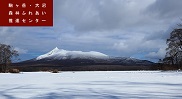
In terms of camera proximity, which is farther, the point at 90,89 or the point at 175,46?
the point at 175,46

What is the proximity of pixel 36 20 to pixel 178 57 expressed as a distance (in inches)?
1359

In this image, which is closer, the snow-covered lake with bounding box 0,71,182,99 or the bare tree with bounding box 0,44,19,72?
the snow-covered lake with bounding box 0,71,182,99

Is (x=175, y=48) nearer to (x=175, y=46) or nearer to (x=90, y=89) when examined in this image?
(x=175, y=46)

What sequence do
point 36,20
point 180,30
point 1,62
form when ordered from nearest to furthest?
point 36,20
point 180,30
point 1,62

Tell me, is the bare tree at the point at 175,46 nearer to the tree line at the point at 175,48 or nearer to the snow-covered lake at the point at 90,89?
the tree line at the point at 175,48

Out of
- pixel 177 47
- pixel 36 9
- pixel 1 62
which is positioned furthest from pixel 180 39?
pixel 36 9

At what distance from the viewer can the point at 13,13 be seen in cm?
1605

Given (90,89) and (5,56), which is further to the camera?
(5,56)

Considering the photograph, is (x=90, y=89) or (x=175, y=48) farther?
(x=175, y=48)

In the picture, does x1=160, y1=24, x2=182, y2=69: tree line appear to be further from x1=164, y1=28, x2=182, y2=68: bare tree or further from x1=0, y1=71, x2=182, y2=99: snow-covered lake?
x1=0, y1=71, x2=182, y2=99: snow-covered lake

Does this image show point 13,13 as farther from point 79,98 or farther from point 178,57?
point 178,57

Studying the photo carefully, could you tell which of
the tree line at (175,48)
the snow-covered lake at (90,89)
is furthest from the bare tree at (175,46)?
the snow-covered lake at (90,89)

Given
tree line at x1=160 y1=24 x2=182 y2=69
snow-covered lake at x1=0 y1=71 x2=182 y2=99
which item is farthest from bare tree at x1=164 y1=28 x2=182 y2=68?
snow-covered lake at x1=0 y1=71 x2=182 y2=99

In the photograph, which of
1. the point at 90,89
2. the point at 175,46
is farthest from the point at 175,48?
the point at 90,89
